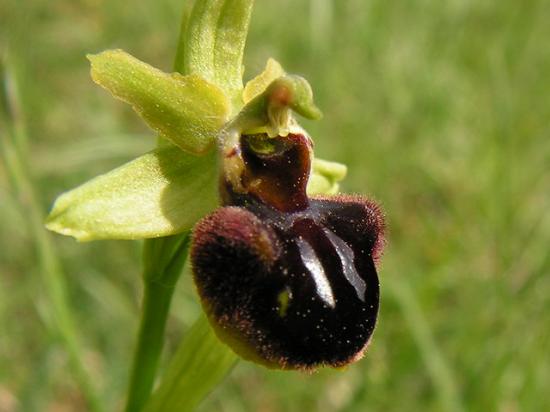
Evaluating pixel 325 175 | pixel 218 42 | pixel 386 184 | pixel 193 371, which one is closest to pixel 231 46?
pixel 218 42

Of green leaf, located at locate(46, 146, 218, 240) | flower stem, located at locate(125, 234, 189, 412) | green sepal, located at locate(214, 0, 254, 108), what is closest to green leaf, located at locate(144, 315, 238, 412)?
flower stem, located at locate(125, 234, 189, 412)

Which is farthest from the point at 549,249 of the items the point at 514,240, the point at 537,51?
the point at 537,51

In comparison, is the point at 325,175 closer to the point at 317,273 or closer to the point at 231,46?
the point at 231,46

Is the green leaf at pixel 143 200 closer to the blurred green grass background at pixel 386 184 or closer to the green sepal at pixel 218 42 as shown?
the green sepal at pixel 218 42

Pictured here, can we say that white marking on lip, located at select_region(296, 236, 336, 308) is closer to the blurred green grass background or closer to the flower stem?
the flower stem

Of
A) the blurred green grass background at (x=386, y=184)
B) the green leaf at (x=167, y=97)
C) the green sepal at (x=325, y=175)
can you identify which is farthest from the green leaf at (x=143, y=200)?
the blurred green grass background at (x=386, y=184)

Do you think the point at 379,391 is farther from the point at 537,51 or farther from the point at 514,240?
the point at 537,51
